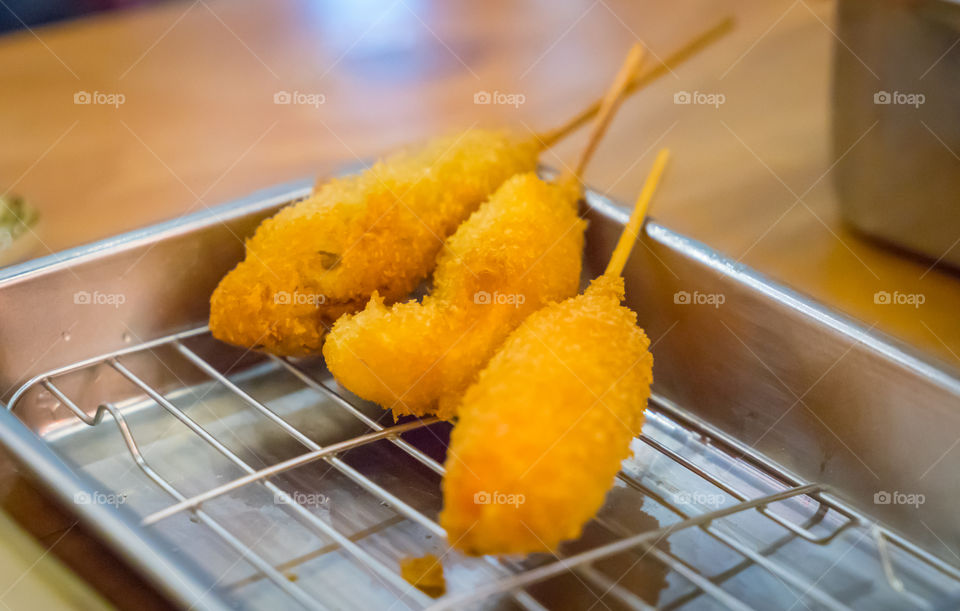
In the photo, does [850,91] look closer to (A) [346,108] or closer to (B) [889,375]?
(B) [889,375]

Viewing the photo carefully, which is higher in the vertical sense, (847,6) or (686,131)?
(847,6)

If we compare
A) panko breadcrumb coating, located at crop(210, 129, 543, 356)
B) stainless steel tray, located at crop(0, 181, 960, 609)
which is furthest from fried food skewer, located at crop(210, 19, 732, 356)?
stainless steel tray, located at crop(0, 181, 960, 609)

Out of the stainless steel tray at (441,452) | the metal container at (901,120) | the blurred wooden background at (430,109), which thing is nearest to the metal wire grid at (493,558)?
the stainless steel tray at (441,452)

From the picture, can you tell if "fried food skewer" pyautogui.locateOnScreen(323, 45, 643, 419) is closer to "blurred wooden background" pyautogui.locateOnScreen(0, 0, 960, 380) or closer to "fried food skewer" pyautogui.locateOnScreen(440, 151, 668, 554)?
"fried food skewer" pyautogui.locateOnScreen(440, 151, 668, 554)

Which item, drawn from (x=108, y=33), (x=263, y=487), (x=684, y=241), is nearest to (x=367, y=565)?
(x=263, y=487)

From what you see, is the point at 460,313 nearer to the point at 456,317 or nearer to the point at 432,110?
the point at 456,317

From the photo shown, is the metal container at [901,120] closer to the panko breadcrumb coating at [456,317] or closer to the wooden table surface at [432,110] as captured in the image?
the wooden table surface at [432,110]

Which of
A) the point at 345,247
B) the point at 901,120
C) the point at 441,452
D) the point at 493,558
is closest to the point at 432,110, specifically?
the point at 345,247
